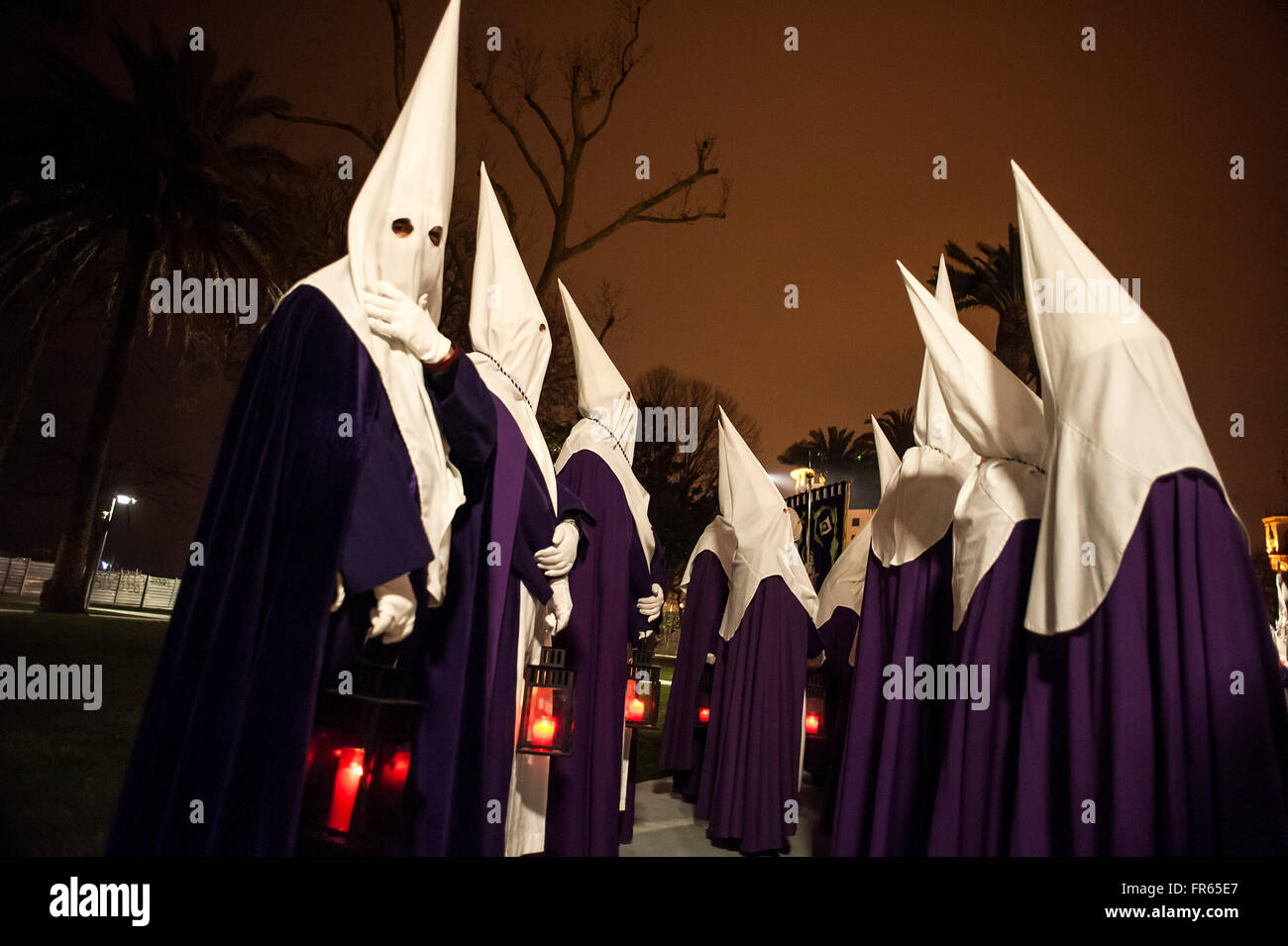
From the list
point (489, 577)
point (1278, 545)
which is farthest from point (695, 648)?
point (1278, 545)

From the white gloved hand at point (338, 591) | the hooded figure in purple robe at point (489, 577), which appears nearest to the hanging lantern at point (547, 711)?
the hooded figure in purple robe at point (489, 577)

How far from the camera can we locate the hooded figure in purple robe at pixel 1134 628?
211 centimetres

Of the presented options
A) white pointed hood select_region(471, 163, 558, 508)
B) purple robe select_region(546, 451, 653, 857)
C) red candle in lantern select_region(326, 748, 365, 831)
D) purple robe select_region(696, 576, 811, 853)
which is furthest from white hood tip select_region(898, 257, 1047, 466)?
purple robe select_region(696, 576, 811, 853)

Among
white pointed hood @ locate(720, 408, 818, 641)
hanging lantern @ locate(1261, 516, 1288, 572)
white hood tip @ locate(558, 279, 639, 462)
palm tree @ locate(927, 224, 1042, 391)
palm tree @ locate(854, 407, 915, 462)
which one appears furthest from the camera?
palm tree @ locate(854, 407, 915, 462)

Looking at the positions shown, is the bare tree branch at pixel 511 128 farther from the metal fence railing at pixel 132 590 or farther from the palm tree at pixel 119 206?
the metal fence railing at pixel 132 590

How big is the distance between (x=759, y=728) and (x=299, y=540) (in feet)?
14.5

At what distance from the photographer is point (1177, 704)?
86.0 inches

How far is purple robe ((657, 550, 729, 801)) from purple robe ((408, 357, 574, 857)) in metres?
4.21

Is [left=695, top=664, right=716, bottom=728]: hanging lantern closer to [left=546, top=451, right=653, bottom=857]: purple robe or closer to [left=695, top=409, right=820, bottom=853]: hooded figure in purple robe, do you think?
[left=695, top=409, right=820, bottom=853]: hooded figure in purple robe

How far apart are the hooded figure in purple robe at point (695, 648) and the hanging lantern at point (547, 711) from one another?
4130 millimetres

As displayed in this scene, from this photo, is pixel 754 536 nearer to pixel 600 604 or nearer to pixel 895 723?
pixel 600 604

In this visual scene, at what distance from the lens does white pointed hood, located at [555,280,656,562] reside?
4453mm
